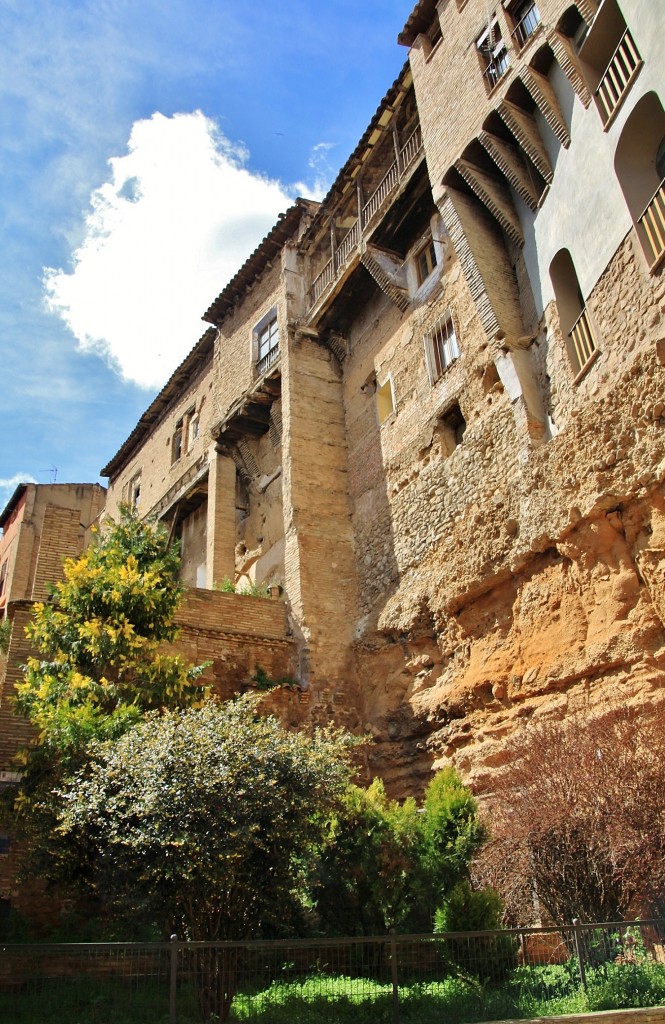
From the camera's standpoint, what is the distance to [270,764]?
28.4ft

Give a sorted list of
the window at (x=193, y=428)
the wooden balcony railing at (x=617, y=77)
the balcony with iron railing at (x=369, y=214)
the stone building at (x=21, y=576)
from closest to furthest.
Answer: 1. the stone building at (x=21, y=576)
2. the wooden balcony railing at (x=617, y=77)
3. the balcony with iron railing at (x=369, y=214)
4. the window at (x=193, y=428)

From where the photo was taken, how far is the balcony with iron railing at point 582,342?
11.3 meters

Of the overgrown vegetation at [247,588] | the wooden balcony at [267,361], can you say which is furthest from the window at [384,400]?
the overgrown vegetation at [247,588]

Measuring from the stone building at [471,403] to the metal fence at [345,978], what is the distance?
3.07 meters

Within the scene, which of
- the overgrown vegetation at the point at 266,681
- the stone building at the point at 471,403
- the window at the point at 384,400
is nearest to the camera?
the stone building at the point at 471,403

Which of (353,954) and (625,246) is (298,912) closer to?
(353,954)

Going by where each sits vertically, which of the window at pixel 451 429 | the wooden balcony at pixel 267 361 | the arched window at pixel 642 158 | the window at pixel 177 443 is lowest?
the window at pixel 451 429

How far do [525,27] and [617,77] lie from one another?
325cm

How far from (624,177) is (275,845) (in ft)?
30.0

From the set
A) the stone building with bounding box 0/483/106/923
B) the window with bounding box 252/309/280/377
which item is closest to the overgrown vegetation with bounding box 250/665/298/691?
the stone building with bounding box 0/483/106/923

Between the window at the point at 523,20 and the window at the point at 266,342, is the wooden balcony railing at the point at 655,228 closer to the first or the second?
the window at the point at 523,20

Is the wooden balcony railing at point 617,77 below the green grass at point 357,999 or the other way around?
the other way around

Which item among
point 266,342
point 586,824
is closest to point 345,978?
point 586,824

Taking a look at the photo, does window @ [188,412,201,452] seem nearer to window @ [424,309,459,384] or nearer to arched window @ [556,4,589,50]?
window @ [424,309,459,384]
